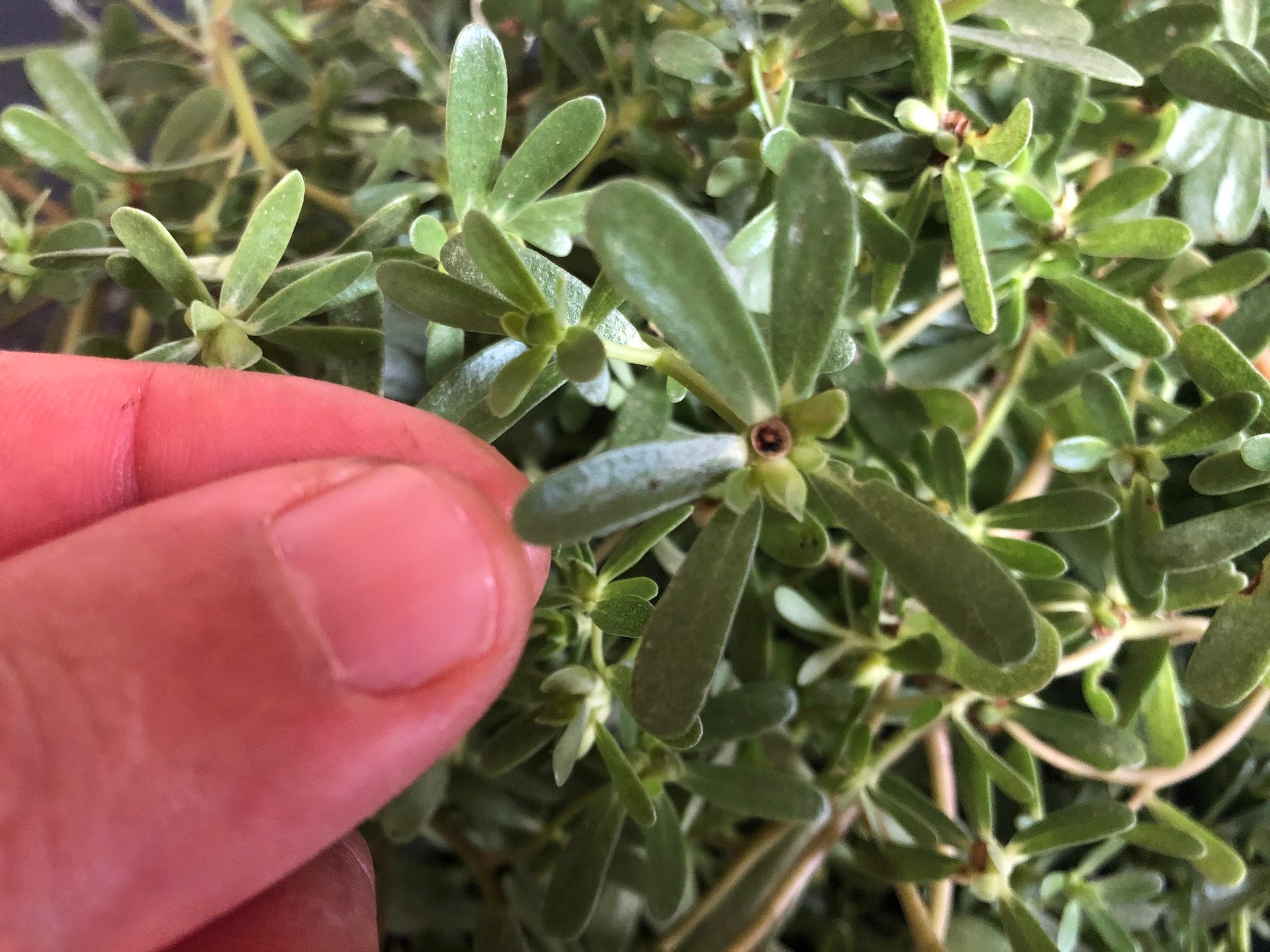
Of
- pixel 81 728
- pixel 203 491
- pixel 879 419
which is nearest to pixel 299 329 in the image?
pixel 203 491

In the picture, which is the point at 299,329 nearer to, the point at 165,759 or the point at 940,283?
the point at 165,759

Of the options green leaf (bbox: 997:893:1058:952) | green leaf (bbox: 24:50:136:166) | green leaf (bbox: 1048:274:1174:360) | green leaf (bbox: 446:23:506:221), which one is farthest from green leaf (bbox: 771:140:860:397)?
green leaf (bbox: 24:50:136:166)

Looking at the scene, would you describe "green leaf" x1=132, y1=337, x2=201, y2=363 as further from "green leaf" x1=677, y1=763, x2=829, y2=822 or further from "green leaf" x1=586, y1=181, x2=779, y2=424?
"green leaf" x1=677, y1=763, x2=829, y2=822

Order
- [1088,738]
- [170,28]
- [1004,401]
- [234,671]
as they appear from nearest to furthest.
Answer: [234,671] → [1088,738] → [1004,401] → [170,28]

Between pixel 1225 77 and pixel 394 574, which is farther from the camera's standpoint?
pixel 1225 77

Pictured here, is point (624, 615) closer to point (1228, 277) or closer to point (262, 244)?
point (262, 244)

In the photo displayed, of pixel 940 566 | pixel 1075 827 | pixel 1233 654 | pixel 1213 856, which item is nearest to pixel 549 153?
pixel 940 566
